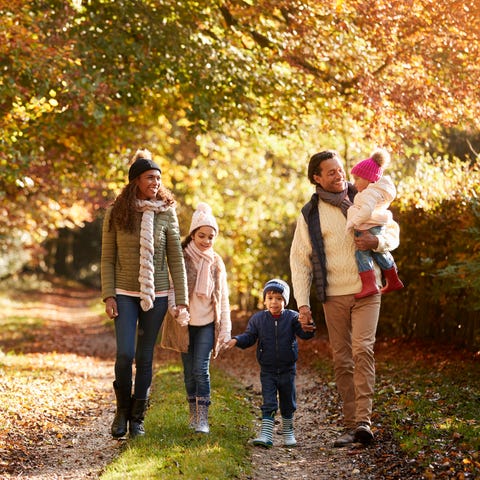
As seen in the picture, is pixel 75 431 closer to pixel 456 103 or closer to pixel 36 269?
pixel 456 103

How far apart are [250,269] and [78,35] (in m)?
11.0

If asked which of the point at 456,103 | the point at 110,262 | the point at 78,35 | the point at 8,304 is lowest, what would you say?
the point at 8,304

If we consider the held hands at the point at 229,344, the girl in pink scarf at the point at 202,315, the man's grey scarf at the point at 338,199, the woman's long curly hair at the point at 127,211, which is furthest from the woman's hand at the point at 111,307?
the man's grey scarf at the point at 338,199

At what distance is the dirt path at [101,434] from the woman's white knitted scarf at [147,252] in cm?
148

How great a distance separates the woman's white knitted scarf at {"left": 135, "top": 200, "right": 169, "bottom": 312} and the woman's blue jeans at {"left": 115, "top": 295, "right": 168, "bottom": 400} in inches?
5.2

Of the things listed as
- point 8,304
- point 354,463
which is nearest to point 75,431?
point 354,463

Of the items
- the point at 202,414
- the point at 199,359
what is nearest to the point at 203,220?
the point at 199,359

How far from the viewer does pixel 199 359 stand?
7277mm

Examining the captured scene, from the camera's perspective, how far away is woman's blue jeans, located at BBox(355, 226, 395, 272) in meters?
6.97

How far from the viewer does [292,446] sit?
7.36m

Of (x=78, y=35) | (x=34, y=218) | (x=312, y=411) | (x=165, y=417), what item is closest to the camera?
(x=165, y=417)

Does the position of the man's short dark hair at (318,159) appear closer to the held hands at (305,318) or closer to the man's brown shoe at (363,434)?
the held hands at (305,318)

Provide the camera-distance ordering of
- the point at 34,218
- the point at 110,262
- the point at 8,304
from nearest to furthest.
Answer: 1. the point at 110,262
2. the point at 34,218
3. the point at 8,304

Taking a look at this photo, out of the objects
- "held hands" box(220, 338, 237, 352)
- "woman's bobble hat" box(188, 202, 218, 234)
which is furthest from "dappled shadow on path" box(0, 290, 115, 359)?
"held hands" box(220, 338, 237, 352)
